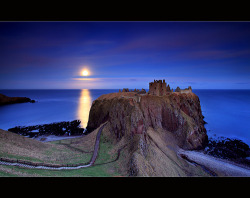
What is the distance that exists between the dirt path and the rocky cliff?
1.80 metres

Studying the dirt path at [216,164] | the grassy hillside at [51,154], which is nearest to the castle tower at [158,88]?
the dirt path at [216,164]

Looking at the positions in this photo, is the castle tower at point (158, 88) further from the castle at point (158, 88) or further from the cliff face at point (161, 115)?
the cliff face at point (161, 115)

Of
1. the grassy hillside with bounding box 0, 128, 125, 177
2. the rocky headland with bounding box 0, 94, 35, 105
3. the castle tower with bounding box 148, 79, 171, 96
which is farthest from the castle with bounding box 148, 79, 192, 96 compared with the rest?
the rocky headland with bounding box 0, 94, 35, 105

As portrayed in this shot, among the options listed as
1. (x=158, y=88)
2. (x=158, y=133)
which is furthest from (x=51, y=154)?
(x=158, y=88)

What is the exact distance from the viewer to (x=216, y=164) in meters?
19.8

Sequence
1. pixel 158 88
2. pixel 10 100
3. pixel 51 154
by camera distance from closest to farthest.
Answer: pixel 51 154 → pixel 158 88 → pixel 10 100

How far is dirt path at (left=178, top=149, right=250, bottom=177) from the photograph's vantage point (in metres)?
18.1

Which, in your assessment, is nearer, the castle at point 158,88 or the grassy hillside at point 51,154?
the grassy hillside at point 51,154

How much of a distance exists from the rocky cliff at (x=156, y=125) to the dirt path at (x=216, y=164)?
180cm

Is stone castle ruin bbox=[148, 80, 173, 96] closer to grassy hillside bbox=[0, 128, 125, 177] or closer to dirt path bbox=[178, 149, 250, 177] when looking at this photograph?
dirt path bbox=[178, 149, 250, 177]

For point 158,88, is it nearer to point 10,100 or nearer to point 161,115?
point 161,115

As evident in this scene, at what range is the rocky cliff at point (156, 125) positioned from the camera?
17.5 m

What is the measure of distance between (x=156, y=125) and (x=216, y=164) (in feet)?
33.3
